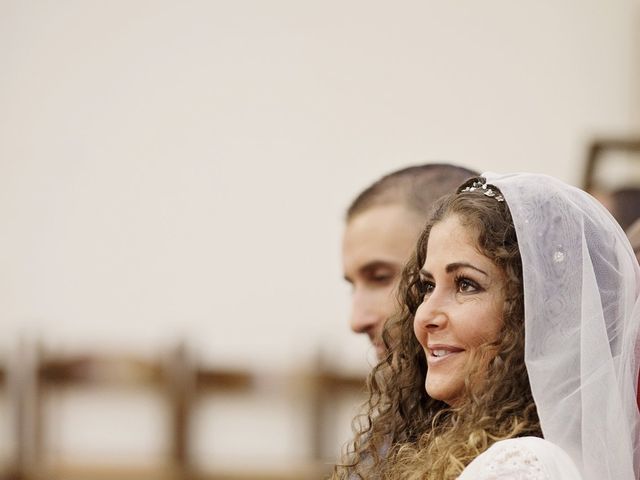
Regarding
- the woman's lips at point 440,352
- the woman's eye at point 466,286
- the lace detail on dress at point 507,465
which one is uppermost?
the woman's eye at point 466,286

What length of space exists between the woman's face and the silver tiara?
7 cm

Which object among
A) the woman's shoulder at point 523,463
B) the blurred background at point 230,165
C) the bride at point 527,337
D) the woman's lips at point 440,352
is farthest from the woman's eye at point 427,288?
the blurred background at point 230,165

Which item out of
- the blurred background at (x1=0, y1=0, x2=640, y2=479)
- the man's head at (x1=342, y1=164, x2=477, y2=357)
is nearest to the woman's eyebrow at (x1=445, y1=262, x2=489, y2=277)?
the man's head at (x1=342, y1=164, x2=477, y2=357)

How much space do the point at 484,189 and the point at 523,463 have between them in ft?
1.69

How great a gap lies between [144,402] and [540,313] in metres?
5.60

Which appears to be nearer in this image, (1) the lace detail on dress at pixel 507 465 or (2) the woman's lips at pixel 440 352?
(1) the lace detail on dress at pixel 507 465

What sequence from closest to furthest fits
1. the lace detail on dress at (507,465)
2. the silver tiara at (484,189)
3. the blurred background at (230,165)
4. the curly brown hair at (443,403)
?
the lace detail on dress at (507,465), the curly brown hair at (443,403), the silver tiara at (484,189), the blurred background at (230,165)

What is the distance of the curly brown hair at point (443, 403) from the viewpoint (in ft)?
5.93

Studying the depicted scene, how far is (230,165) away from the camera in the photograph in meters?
7.45

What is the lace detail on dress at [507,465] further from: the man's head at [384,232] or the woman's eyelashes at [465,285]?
the man's head at [384,232]

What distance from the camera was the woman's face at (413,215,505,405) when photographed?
1.85 metres

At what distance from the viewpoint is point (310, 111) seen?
7.44 metres

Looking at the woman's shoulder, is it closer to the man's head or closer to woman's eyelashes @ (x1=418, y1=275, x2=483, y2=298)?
woman's eyelashes @ (x1=418, y1=275, x2=483, y2=298)

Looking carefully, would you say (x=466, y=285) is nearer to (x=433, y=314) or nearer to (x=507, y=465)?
(x=433, y=314)
